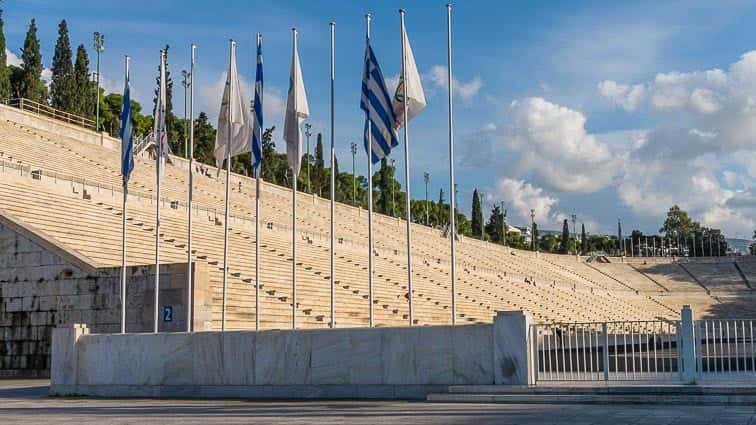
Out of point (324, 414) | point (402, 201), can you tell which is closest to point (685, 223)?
point (402, 201)

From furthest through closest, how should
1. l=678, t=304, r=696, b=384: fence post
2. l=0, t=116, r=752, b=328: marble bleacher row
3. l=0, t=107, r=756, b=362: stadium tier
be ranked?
l=0, t=116, r=752, b=328: marble bleacher row < l=0, t=107, r=756, b=362: stadium tier < l=678, t=304, r=696, b=384: fence post

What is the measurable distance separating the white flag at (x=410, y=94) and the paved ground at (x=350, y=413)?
255 inches

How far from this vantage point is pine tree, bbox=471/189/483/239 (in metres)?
110

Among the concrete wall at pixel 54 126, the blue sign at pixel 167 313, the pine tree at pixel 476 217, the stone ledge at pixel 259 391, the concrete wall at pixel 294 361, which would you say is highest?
the pine tree at pixel 476 217

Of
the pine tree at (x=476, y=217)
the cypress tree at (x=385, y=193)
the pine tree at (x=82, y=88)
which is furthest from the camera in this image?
the pine tree at (x=476, y=217)

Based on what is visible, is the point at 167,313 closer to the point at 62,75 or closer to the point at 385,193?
the point at 62,75

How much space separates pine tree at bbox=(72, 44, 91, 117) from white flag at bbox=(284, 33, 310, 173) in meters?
52.1

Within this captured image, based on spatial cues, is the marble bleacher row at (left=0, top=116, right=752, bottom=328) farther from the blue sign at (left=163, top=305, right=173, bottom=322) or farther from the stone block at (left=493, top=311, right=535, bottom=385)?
the stone block at (left=493, top=311, right=535, bottom=385)

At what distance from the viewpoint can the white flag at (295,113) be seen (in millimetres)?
20188

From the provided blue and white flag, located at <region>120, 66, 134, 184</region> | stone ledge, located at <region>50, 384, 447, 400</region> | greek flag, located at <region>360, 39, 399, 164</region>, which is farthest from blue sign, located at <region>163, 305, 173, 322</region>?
greek flag, located at <region>360, 39, 399, 164</region>

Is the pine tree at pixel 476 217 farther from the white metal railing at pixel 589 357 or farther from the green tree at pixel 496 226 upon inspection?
the white metal railing at pixel 589 357

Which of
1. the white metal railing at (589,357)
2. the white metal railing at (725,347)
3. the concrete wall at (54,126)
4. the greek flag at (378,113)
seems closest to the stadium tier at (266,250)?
the concrete wall at (54,126)

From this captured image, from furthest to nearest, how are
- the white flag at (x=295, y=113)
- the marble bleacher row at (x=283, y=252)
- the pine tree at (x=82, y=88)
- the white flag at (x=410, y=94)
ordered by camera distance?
the pine tree at (x=82, y=88) → the marble bleacher row at (x=283, y=252) → the white flag at (x=295, y=113) → the white flag at (x=410, y=94)

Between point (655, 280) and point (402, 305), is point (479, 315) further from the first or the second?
point (655, 280)
